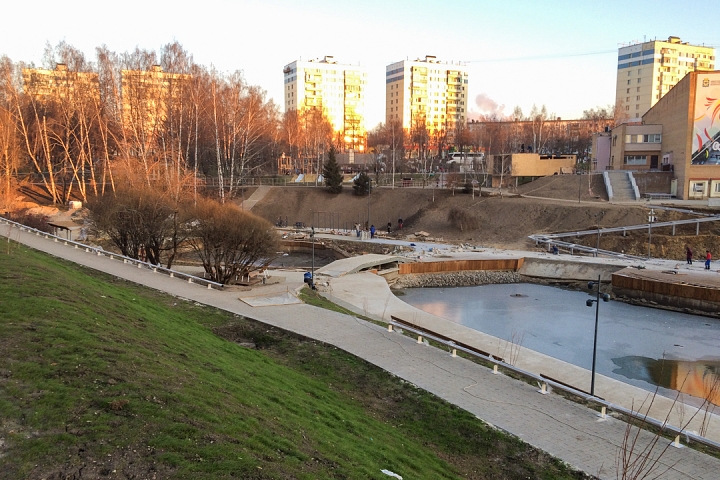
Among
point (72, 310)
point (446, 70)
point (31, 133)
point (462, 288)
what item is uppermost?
point (446, 70)

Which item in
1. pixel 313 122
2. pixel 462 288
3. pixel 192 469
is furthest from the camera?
pixel 313 122

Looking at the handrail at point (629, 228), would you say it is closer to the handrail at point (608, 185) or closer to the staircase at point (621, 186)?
the staircase at point (621, 186)

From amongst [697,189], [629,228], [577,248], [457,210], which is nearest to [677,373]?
[577,248]

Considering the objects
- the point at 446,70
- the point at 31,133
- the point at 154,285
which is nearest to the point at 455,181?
the point at 154,285

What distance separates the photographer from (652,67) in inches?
3484

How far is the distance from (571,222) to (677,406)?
29629mm

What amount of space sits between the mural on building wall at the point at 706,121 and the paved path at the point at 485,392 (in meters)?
39.1

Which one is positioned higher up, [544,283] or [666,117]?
[666,117]

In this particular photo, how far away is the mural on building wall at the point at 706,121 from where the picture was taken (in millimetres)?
42125

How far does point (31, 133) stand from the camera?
2041 inches

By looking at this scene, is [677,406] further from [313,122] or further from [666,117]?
[313,122]

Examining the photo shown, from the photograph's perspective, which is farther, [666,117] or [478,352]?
[666,117]

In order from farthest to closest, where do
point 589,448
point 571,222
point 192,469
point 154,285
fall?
point 571,222 < point 154,285 < point 589,448 < point 192,469

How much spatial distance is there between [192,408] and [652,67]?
10124cm
